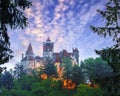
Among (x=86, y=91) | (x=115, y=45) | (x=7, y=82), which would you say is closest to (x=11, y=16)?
(x=115, y=45)

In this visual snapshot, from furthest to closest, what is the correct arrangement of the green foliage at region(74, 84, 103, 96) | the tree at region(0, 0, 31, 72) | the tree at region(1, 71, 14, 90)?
the tree at region(1, 71, 14, 90) → the green foliage at region(74, 84, 103, 96) → the tree at region(0, 0, 31, 72)

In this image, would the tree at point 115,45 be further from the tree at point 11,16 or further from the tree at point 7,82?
the tree at point 7,82

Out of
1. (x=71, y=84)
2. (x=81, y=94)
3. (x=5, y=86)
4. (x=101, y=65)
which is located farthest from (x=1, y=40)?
(x=101, y=65)

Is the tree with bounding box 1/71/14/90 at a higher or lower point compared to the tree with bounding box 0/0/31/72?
higher

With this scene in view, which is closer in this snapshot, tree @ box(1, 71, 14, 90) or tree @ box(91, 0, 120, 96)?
Answer: tree @ box(91, 0, 120, 96)

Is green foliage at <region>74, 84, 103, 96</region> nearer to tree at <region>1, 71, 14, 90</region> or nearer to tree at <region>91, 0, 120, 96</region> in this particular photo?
tree at <region>1, 71, 14, 90</region>

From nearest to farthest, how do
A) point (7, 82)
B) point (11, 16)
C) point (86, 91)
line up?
point (11, 16)
point (86, 91)
point (7, 82)

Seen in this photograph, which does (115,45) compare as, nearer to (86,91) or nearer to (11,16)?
(11,16)

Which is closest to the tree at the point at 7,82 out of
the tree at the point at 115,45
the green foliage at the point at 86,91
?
the green foliage at the point at 86,91

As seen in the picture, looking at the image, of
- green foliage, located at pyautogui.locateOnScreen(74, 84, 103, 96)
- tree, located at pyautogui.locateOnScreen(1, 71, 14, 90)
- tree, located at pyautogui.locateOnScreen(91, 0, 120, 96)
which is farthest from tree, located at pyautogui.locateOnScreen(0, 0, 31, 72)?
tree, located at pyautogui.locateOnScreen(1, 71, 14, 90)

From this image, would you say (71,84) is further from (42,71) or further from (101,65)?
(101,65)

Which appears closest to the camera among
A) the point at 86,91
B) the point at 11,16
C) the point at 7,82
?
the point at 11,16

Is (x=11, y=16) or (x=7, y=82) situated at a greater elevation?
(x=7, y=82)

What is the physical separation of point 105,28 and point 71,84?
253 feet
